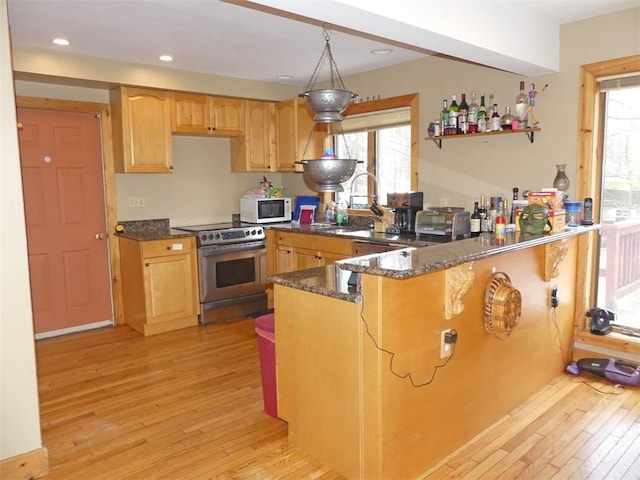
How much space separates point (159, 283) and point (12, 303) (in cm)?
223

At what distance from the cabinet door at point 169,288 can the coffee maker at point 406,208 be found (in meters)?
1.98

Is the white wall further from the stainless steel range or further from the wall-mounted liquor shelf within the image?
the wall-mounted liquor shelf

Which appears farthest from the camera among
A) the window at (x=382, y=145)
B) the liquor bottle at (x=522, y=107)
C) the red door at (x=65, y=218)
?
the window at (x=382, y=145)

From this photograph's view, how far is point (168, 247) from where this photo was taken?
14.9 ft

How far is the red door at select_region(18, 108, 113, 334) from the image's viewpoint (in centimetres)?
434

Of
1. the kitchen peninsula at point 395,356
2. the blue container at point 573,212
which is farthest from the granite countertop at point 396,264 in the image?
the blue container at point 573,212

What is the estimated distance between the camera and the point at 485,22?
114 inches

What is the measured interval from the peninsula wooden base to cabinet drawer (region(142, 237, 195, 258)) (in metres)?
2.27

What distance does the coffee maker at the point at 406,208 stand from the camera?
13.8 feet

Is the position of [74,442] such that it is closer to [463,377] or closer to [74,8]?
[463,377]

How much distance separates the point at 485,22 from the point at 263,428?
2.68 meters

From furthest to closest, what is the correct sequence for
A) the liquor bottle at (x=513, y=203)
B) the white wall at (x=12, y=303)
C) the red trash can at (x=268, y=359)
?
the liquor bottle at (x=513, y=203) → the red trash can at (x=268, y=359) → the white wall at (x=12, y=303)

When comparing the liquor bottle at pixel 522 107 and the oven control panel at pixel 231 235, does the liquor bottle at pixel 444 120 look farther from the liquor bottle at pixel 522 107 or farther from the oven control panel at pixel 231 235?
the oven control panel at pixel 231 235

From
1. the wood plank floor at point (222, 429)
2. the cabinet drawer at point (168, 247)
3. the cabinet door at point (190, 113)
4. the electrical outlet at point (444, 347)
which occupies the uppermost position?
the cabinet door at point (190, 113)
